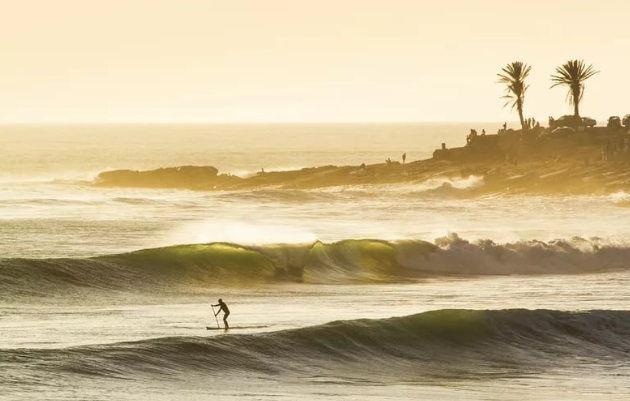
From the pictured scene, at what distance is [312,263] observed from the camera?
2035 inches

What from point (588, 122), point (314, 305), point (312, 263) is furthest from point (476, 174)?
point (314, 305)

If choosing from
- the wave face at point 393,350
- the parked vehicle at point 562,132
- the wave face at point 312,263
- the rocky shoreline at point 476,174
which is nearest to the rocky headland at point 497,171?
the rocky shoreline at point 476,174

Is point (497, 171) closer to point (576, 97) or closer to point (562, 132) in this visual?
point (562, 132)

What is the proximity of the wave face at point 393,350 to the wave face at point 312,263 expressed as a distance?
11.8 m

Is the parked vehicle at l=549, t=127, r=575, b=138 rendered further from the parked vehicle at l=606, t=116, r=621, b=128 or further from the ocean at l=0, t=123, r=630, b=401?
the ocean at l=0, t=123, r=630, b=401

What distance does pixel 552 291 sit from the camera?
146ft

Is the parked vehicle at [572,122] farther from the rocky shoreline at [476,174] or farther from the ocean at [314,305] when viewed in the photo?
the ocean at [314,305]

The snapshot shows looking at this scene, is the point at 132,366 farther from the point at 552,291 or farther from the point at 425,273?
the point at 425,273

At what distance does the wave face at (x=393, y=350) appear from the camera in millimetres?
28500

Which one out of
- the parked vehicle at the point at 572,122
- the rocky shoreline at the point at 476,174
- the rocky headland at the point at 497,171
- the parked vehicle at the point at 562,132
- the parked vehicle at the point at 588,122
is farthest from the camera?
the parked vehicle at the point at 572,122

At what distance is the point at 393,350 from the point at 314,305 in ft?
24.8

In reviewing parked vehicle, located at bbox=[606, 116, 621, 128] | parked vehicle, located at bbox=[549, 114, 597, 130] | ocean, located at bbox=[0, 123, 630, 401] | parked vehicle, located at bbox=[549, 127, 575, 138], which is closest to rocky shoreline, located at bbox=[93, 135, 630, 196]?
parked vehicle, located at bbox=[549, 127, 575, 138]

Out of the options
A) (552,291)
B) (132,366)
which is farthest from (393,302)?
(132,366)

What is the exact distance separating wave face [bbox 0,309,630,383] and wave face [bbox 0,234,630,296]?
11841mm
